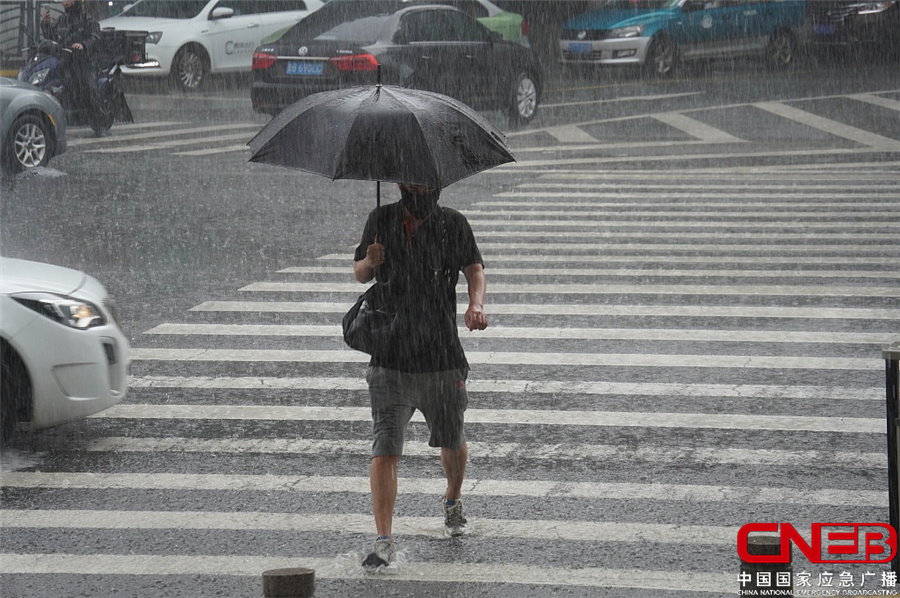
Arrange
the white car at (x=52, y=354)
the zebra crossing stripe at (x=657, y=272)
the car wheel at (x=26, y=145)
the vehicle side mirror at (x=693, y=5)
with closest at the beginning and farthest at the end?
the white car at (x=52, y=354) < the zebra crossing stripe at (x=657, y=272) < the car wheel at (x=26, y=145) < the vehicle side mirror at (x=693, y=5)

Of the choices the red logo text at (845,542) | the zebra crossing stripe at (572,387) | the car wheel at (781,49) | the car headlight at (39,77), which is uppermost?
→ the car headlight at (39,77)

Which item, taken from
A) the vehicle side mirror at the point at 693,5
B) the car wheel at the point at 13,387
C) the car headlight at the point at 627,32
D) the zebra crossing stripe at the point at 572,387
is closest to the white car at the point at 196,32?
the car headlight at the point at 627,32

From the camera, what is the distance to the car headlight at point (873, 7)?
29688mm

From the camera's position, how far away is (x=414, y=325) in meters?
5.21

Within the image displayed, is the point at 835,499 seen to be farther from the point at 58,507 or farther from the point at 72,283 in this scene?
the point at 72,283

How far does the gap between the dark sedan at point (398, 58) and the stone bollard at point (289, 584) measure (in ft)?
49.2

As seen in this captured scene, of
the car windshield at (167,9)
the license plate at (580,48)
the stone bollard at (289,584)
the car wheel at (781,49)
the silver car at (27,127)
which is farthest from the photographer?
the car wheel at (781,49)

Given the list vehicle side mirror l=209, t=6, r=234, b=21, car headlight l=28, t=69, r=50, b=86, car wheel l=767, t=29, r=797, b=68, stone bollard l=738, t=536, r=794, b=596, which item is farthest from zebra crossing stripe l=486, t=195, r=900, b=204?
car wheel l=767, t=29, r=797, b=68

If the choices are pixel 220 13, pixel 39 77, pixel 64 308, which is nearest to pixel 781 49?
pixel 220 13

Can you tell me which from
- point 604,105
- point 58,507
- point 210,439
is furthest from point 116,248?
point 604,105

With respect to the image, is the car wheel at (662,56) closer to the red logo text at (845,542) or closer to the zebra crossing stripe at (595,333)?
the zebra crossing stripe at (595,333)

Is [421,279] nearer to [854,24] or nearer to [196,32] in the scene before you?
[196,32]

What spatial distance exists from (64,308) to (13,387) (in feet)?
1.48

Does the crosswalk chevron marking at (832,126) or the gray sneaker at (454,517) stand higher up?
the crosswalk chevron marking at (832,126)
